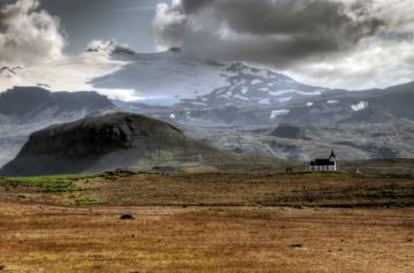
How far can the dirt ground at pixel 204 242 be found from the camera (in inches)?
1699

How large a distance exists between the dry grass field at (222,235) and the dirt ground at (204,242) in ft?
0.24

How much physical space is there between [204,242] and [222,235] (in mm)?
5748

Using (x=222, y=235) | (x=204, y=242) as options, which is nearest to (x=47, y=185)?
(x=222, y=235)

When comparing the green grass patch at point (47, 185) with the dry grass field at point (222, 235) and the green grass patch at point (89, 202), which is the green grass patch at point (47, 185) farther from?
the green grass patch at point (89, 202)

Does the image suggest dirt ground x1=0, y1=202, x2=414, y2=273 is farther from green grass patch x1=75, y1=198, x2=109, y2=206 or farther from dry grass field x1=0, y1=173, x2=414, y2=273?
green grass patch x1=75, y1=198, x2=109, y2=206

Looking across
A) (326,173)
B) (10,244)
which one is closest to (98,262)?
(10,244)

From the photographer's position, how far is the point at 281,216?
85438 mm

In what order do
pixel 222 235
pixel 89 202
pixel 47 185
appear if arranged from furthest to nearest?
pixel 47 185 < pixel 89 202 < pixel 222 235

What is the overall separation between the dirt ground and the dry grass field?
2.9 inches

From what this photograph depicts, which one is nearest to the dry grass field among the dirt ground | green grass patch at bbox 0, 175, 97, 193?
the dirt ground

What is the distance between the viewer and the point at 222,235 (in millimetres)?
61188

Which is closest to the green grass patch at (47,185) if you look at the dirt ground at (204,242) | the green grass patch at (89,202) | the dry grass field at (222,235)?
the dry grass field at (222,235)

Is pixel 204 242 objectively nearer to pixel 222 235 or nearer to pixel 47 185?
pixel 222 235

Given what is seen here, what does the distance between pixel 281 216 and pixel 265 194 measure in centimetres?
4574
